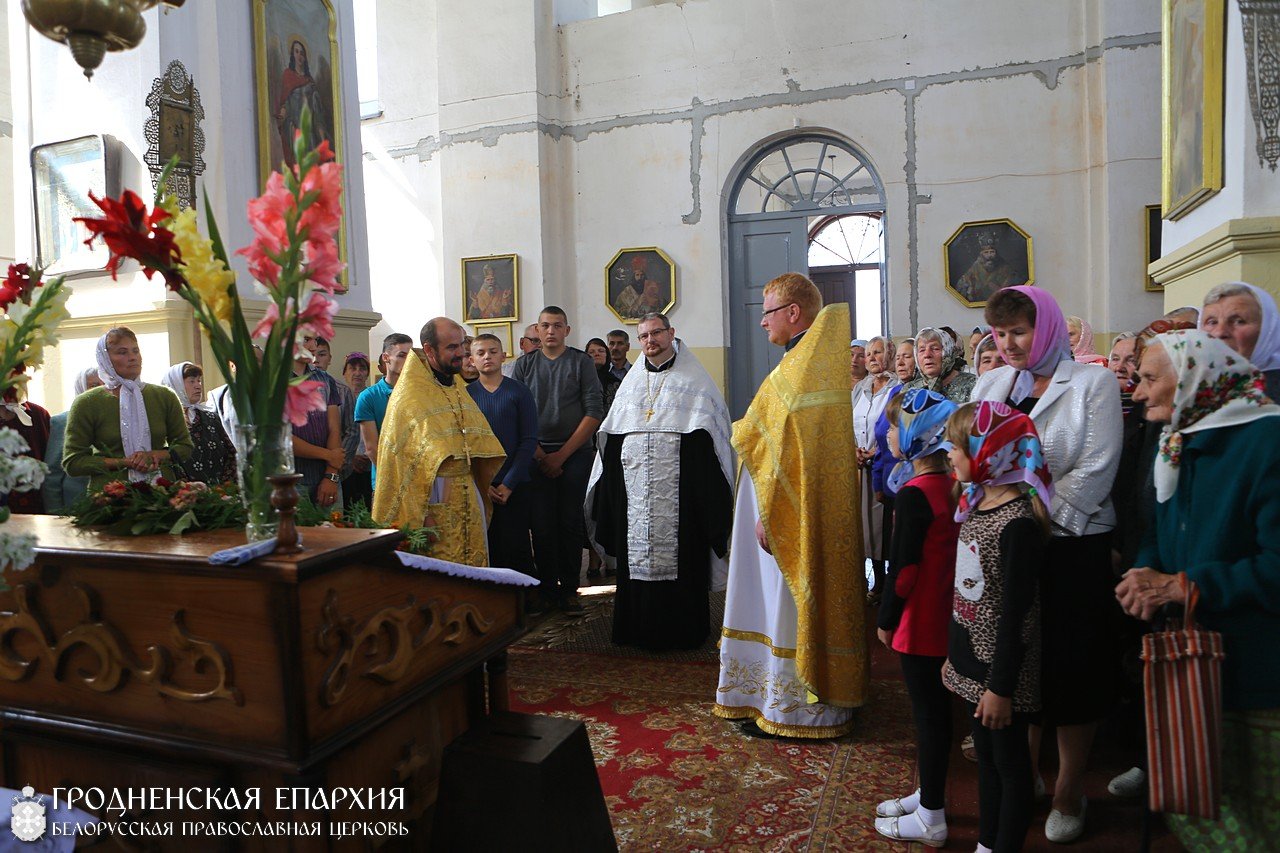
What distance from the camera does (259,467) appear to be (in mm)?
1969

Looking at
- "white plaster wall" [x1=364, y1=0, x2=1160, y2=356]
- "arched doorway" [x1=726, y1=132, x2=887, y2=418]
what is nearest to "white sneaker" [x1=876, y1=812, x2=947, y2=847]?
"white plaster wall" [x1=364, y1=0, x2=1160, y2=356]

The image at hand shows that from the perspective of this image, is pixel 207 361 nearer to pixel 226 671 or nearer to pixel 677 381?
pixel 677 381

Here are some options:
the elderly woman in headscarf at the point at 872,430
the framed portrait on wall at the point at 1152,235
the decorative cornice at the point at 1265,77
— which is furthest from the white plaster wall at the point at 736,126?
the decorative cornice at the point at 1265,77

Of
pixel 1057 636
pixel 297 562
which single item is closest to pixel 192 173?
pixel 297 562

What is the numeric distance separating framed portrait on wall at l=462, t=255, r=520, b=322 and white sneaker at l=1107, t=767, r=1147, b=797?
9.32 m

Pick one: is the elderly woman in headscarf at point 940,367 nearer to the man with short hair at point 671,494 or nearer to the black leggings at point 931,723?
the man with short hair at point 671,494

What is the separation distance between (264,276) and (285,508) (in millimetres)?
487

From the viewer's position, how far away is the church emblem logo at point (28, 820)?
4.33 feet

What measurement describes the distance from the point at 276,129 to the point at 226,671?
6.22 metres

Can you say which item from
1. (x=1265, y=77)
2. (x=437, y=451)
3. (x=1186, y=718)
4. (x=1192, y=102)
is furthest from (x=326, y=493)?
(x=1192, y=102)

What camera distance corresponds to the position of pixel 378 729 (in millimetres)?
2182

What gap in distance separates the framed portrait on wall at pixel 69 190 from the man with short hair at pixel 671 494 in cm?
414

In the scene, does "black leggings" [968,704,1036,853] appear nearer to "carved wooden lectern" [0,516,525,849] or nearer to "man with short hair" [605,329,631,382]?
"carved wooden lectern" [0,516,525,849]

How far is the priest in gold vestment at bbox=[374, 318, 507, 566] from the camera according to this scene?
13.5 ft
